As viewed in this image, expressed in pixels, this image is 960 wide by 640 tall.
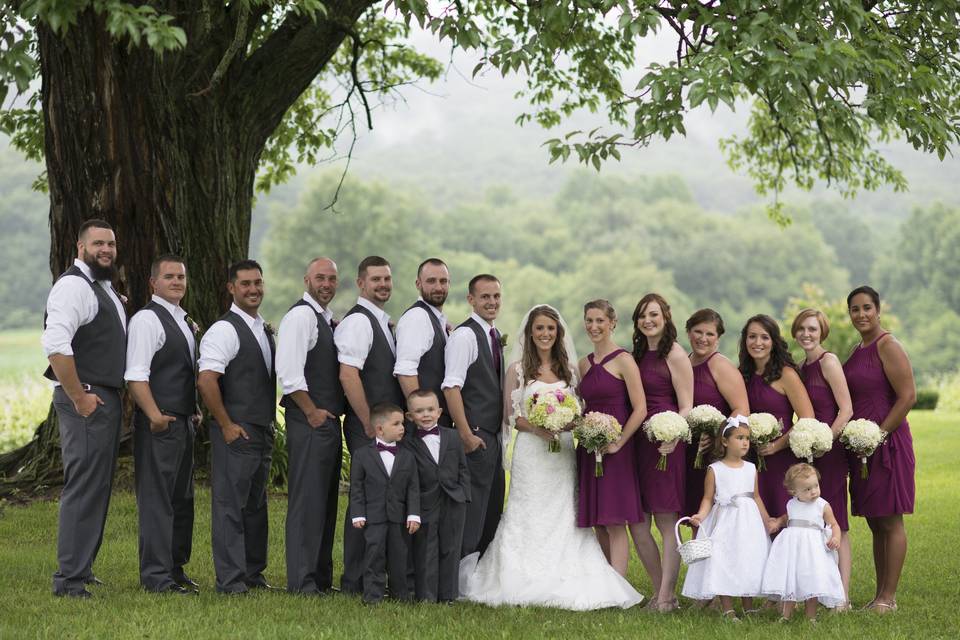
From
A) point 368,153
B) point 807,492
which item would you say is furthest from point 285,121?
point 368,153

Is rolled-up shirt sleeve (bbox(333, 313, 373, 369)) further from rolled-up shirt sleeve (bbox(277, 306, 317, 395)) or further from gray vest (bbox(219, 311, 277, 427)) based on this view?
gray vest (bbox(219, 311, 277, 427))

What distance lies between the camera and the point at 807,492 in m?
7.70

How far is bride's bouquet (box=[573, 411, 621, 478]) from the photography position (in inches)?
316

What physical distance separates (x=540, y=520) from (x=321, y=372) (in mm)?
1962

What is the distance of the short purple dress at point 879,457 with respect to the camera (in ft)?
27.0

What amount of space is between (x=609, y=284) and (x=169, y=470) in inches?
3289

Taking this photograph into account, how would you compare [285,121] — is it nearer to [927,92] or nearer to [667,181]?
[927,92]

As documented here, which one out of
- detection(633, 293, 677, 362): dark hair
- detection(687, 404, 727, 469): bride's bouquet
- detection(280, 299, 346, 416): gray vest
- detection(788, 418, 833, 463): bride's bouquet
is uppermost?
detection(633, 293, 677, 362): dark hair

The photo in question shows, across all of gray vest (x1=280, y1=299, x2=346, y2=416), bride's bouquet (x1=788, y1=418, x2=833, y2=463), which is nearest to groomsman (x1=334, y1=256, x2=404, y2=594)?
gray vest (x1=280, y1=299, x2=346, y2=416)

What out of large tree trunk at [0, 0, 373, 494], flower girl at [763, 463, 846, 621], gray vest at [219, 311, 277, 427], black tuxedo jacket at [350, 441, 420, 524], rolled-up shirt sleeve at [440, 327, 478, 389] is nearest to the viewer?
flower girl at [763, 463, 846, 621]

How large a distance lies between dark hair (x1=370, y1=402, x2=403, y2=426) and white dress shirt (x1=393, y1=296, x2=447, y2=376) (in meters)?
0.34

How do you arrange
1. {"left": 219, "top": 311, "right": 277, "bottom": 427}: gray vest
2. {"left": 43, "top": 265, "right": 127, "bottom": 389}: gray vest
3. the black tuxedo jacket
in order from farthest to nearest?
{"left": 219, "top": 311, "right": 277, "bottom": 427}: gray vest → the black tuxedo jacket → {"left": 43, "top": 265, "right": 127, "bottom": 389}: gray vest

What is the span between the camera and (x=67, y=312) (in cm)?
762

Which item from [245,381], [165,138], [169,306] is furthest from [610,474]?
[165,138]
